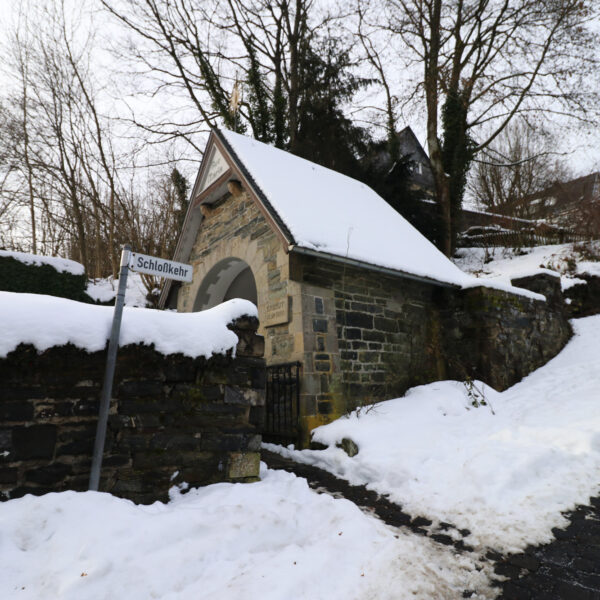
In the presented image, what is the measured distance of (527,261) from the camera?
47.0ft

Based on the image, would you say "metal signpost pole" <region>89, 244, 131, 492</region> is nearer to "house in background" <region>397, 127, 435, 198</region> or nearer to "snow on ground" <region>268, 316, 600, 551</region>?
"snow on ground" <region>268, 316, 600, 551</region>

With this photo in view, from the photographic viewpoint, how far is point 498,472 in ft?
11.5

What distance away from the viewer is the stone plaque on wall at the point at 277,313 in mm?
5652

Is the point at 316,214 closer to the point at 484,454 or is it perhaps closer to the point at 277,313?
the point at 277,313

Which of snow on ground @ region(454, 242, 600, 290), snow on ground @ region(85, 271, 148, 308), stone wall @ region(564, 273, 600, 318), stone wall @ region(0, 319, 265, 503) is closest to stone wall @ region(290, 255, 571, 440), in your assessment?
stone wall @ region(0, 319, 265, 503)

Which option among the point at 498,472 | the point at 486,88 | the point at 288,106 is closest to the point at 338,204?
the point at 498,472

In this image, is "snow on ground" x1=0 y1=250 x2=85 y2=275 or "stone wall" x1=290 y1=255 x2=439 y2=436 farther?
"snow on ground" x1=0 y1=250 x2=85 y2=275

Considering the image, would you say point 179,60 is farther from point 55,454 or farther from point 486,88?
point 55,454

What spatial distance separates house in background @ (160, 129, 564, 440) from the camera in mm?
5539

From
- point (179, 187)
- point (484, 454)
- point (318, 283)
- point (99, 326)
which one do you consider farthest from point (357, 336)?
point (179, 187)

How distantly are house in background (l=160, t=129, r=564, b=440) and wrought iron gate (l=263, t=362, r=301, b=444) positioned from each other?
0.8 inches

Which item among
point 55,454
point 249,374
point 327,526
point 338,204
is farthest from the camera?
point 338,204

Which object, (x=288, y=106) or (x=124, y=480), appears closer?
(x=124, y=480)

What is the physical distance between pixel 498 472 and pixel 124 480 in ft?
9.99
